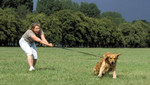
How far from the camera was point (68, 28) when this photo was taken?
261 ft

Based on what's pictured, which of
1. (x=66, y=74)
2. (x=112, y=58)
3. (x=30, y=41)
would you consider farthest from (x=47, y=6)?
(x=112, y=58)

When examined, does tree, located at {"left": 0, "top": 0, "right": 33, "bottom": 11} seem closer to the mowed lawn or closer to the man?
the mowed lawn

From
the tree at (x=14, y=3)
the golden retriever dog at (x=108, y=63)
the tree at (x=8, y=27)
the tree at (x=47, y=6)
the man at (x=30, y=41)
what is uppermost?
the tree at (x=14, y=3)

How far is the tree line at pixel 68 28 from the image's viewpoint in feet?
244

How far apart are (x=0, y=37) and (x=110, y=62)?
61662mm

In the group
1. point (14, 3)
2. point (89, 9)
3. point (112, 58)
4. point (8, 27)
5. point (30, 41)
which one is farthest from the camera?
point (14, 3)

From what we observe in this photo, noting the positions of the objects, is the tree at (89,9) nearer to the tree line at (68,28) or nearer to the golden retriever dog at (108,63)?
the tree line at (68,28)

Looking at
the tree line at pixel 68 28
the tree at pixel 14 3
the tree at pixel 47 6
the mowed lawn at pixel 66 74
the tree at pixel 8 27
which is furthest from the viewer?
the tree at pixel 14 3

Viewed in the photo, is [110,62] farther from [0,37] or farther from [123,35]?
[123,35]

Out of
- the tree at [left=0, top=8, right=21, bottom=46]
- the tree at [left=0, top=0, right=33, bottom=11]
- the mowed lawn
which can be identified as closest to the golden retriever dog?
the mowed lawn

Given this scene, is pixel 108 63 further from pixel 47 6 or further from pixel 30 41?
pixel 47 6

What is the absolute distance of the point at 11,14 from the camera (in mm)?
77688

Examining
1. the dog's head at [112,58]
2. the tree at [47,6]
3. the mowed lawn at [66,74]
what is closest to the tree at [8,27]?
the tree at [47,6]

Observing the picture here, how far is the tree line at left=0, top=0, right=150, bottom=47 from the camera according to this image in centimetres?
7450
